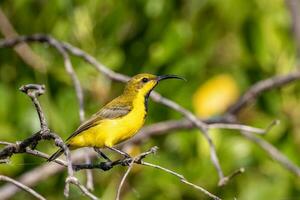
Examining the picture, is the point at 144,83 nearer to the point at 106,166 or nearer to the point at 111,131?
the point at 111,131

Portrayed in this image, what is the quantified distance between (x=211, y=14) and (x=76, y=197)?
2.05 metres

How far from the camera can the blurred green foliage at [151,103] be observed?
6.22m

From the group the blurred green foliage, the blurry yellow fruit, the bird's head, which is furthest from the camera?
the blurry yellow fruit

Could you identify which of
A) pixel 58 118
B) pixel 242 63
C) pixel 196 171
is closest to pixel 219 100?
pixel 242 63

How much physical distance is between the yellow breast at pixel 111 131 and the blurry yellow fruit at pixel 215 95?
227cm

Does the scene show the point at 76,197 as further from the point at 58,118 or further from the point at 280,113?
the point at 280,113

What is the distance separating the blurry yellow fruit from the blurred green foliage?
105mm

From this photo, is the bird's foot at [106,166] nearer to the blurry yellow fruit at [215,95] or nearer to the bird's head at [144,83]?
the bird's head at [144,83]

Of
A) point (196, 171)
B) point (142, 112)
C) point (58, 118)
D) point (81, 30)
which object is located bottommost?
point (142, 112)

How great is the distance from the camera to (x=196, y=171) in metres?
6.27

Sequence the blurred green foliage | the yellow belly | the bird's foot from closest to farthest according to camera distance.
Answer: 1. the bird's foot
2. the yellow belly
3. the blurred green foliage

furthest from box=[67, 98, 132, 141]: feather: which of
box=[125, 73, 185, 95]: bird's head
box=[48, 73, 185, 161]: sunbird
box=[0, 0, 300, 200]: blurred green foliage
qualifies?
box=[0, 0, 300, 200]: blurred green foliage

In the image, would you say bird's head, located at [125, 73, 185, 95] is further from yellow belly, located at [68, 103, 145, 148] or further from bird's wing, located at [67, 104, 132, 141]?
yellow belly, located at [68, 103, 145, 148]

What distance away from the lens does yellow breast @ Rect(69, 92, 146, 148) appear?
4398mm
